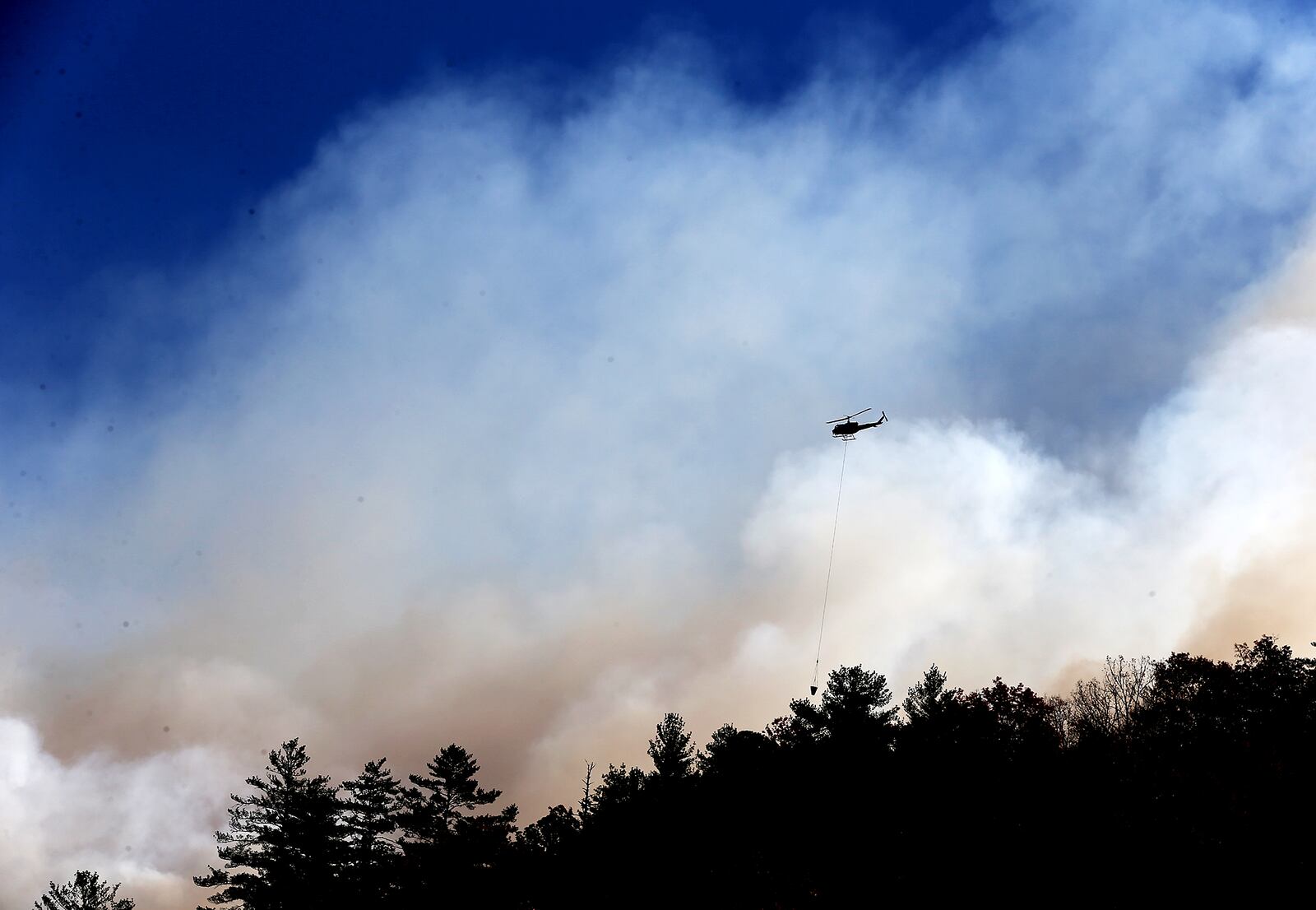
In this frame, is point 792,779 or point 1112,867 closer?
point 1112,867

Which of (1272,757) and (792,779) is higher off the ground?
(792,779)

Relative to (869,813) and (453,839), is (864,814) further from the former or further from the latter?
(453,839)

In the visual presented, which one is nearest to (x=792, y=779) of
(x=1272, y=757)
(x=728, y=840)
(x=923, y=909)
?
(x=728, y=840)

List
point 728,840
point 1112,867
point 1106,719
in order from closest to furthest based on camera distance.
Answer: point 1112,867
point 728,840
point 1106,719

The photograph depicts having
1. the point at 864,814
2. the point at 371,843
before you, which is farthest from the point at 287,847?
the point at 864,814

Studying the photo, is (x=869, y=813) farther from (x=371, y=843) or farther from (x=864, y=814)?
(x=371, y=843)

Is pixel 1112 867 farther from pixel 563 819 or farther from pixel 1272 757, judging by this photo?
pixel 563 819

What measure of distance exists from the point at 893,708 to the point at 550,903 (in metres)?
25.5

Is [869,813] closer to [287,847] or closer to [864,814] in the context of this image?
[864,814]

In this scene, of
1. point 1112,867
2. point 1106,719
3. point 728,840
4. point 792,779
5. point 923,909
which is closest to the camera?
point 1112,867

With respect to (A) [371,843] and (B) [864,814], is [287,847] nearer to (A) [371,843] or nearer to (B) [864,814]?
(A) [371,843]

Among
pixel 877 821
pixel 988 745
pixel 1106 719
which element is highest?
pixel 1106 719

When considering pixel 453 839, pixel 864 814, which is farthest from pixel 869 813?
pixel 453 839

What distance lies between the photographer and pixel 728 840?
4491cm
